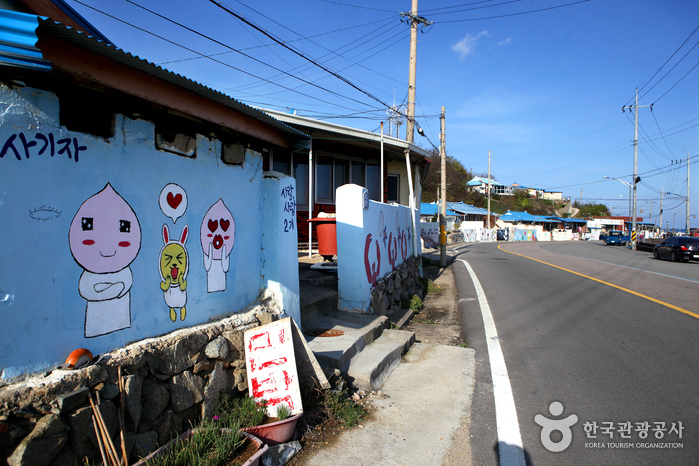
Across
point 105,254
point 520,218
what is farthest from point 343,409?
Result: point 520,218

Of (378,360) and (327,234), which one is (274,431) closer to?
(378,360)

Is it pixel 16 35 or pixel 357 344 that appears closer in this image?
pixel 16 35

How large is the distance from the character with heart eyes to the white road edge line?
3.09 metres

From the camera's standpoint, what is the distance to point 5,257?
249 centimetres

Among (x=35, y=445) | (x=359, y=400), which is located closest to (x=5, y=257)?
(x=35, y=445)

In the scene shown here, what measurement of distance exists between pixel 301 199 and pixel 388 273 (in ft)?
15.9

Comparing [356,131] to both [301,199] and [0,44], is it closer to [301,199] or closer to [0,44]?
[301,199]

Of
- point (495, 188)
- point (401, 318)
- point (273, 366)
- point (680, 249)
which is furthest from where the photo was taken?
point (495, 188)

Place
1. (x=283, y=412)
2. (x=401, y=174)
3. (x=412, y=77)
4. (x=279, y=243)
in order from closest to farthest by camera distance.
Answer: (x=283, y=412) → (x=279, y=243) → (x=401, y=174) → (x=412, y=77)

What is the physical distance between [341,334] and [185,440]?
256 cm

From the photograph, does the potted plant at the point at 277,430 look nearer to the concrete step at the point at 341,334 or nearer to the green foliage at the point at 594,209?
the concrete step at the point at 341,334

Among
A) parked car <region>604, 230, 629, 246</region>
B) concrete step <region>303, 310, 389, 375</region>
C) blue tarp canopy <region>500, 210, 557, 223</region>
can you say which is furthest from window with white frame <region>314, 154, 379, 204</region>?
blue tarp canopy <region>500, 210, 557, 223</region>

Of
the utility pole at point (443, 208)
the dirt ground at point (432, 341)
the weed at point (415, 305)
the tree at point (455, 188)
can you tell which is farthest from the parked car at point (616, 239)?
the weed at point (415, 305)

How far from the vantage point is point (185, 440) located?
124 inches
